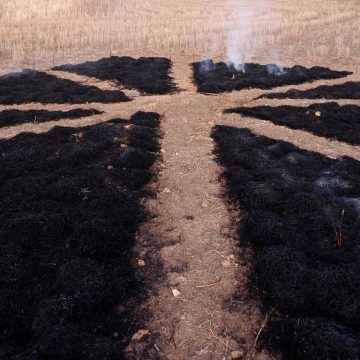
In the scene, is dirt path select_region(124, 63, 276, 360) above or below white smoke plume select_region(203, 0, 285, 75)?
below

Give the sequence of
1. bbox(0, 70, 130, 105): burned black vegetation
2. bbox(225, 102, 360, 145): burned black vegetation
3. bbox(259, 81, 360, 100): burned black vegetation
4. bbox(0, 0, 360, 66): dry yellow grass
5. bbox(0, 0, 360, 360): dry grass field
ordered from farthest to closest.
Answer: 1. bbox(0, 0, 360, 66): dry yellow grass
2. bbox(259, 81, 360, 100): burned black vegetation
3. bbox(0, 70, 130, 105): burned black vegetation
4. bbox(225, 102, 360, 145): burned black vegetation
5. bbox(0, 0, 360, 360): dry grass field

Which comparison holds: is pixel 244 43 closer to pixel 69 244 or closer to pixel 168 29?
pixel 168 29

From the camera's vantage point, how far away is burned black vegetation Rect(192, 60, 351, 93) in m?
13.2

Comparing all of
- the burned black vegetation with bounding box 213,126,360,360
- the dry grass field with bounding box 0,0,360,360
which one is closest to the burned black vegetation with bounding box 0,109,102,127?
the dry grass field with bounding box 0,0,360,360

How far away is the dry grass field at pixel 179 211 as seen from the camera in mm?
4223

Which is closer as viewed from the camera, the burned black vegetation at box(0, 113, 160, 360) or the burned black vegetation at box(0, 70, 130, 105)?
the burned black vegetation at box(0, 113, 160, 360)

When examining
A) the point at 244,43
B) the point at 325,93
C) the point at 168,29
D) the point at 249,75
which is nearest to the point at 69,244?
the point at 325,93

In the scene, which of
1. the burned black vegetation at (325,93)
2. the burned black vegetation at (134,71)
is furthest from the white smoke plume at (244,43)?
the burned black vegetation at (325,93)

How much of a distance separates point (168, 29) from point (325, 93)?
36.7 feet

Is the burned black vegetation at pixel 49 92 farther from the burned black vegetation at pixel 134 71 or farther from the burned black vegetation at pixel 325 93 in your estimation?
the burned black vegetation at pixel 325 93

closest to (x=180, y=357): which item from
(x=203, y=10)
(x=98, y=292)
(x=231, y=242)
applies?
(x=98, y=292)

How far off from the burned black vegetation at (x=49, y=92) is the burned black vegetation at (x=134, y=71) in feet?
3.57

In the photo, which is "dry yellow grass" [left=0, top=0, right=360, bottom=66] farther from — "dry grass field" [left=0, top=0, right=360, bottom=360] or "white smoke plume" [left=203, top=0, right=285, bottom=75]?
"dry grass field" [left=0, top=0, right=360, bottom=360]

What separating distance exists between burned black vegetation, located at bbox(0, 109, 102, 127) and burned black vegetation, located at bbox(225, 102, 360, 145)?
4.08 m
